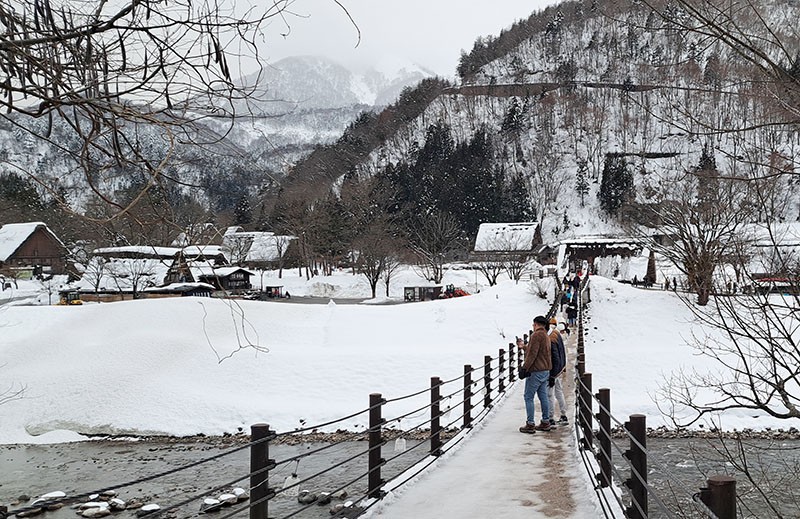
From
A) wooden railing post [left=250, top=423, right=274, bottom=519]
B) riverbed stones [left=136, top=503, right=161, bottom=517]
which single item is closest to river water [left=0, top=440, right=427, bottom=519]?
riverbed stones [left=136, top=503, right=161, bottom=517]

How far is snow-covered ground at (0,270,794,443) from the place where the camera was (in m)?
22.5

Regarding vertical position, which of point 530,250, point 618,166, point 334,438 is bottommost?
point 334,438

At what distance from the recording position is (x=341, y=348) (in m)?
28.5

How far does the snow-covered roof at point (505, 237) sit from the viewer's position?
59.9m

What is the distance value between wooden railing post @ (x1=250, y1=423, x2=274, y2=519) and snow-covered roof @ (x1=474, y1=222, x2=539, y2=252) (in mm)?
53168

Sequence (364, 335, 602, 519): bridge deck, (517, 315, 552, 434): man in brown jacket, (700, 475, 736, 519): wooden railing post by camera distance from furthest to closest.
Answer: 1. (517, 315, 552, 434): man in brown jacket
2. (364, 335, 602, 519): bridge deck
3. (700, 475, 736, 519): wooden railing post

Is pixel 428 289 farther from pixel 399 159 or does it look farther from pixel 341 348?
pixel 399 159

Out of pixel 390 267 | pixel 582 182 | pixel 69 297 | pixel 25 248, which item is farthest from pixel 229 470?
pixel 582 182

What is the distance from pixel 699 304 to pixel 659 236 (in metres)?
4.10

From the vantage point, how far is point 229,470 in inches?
632

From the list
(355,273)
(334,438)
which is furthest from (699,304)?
(355,273)

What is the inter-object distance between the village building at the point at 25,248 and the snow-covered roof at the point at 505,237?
36.7m

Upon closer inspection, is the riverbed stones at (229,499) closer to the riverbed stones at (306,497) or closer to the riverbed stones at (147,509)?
the riverbed stones at (147,509)

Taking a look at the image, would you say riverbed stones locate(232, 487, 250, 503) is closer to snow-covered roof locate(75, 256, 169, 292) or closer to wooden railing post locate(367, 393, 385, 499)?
wooden railing post locate(367, 393, 385, 499)
